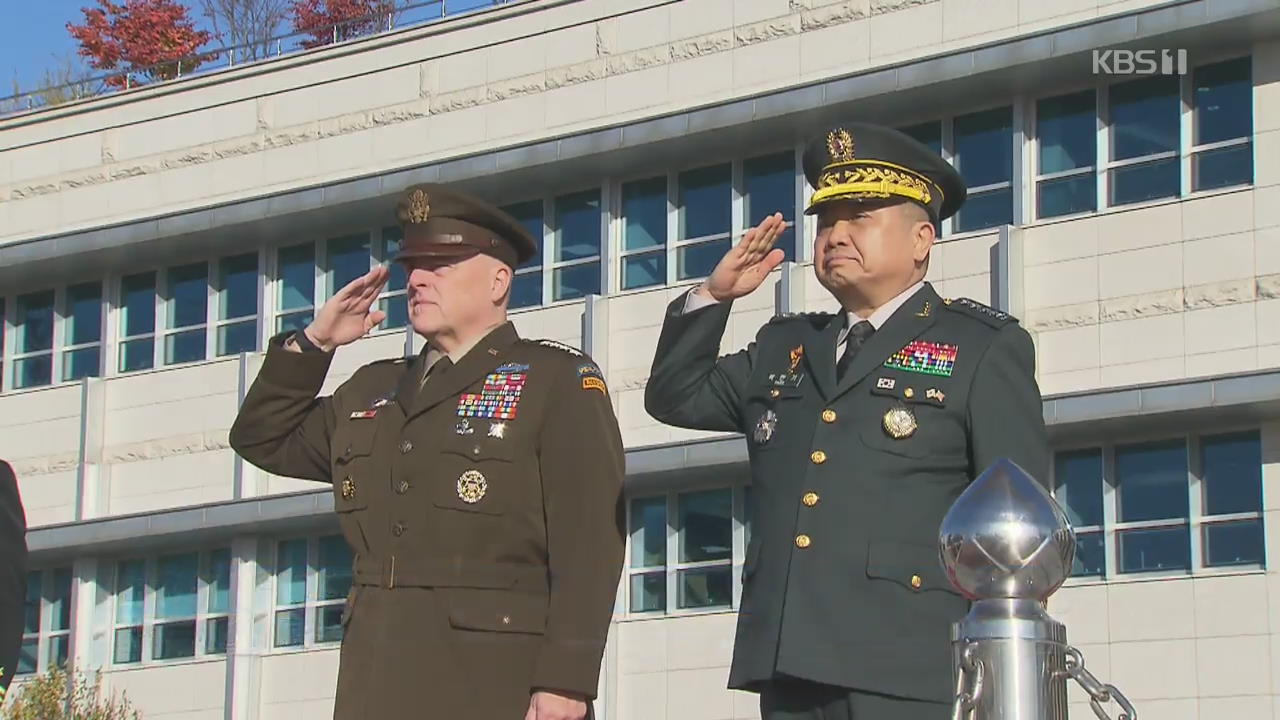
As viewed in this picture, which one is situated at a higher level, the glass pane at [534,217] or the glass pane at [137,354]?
the glass pane at [534,217]

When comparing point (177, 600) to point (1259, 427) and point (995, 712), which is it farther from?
point (995, 712)

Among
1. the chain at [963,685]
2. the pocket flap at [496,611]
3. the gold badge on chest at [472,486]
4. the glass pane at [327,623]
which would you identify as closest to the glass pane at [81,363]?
the glass pane at [327,623]

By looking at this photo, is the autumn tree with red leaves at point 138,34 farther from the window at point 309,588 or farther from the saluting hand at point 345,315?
the saluting hand at point 345,315

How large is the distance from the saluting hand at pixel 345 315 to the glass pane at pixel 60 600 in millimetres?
25072

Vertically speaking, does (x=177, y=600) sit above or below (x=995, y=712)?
above

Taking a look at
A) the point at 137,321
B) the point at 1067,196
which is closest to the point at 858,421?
the point at 1067,196

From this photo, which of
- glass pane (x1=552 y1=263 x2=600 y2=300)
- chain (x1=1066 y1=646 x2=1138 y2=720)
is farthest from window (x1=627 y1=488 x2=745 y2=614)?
chain (x1=1066 y1=646 x2=1138 y2=720)

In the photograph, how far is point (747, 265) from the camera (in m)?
7.14

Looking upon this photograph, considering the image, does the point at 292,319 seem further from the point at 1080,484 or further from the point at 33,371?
the point at 1080,484

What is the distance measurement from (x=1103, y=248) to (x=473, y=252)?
17.4m

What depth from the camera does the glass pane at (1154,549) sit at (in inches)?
925

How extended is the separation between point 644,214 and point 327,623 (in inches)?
235

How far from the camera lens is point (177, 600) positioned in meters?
31.4

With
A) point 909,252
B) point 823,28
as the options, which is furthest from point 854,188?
point 823,28
